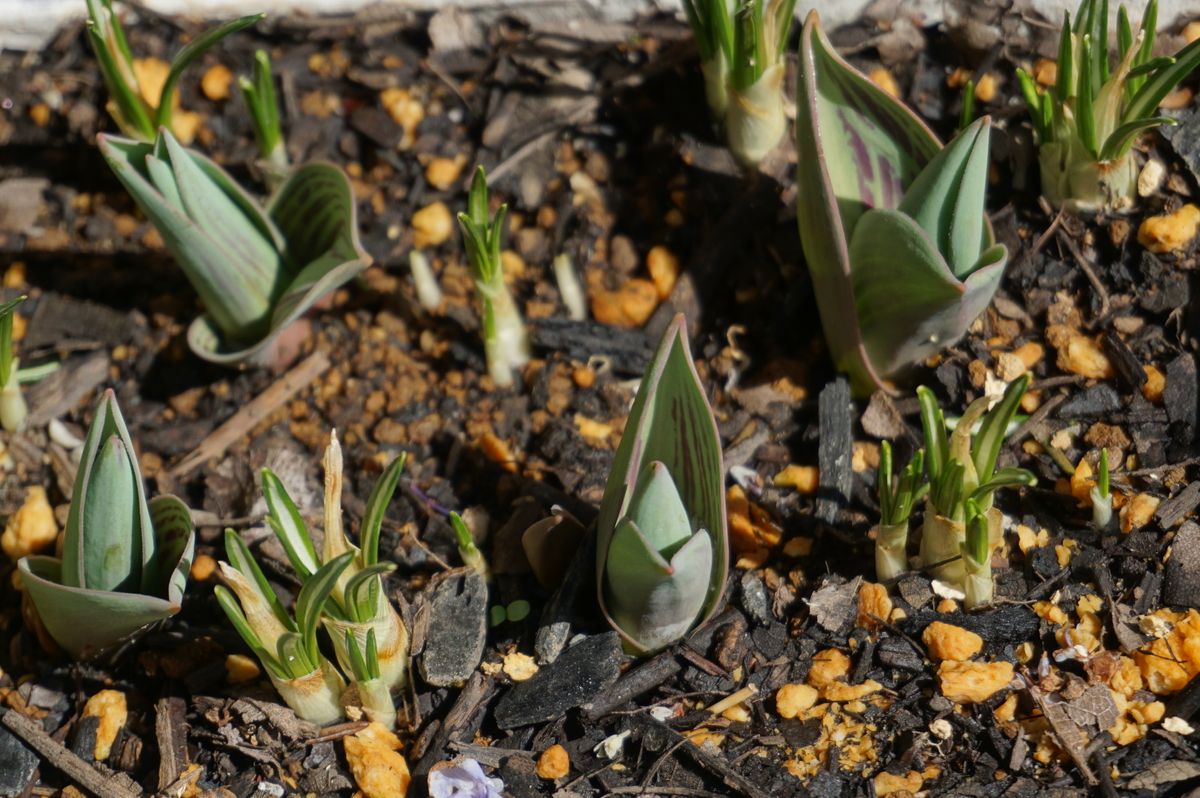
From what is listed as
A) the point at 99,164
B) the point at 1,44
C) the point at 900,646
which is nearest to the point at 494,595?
the point at 900,646

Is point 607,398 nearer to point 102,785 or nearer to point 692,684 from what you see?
point 692,684

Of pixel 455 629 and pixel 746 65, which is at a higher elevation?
pixel 746 65

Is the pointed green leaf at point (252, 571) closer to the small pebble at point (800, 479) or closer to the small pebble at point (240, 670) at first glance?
the small pebble at point (240, 670)

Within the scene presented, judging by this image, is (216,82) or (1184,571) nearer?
(1184,571)

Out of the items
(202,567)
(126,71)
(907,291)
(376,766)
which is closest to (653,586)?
(376,766)

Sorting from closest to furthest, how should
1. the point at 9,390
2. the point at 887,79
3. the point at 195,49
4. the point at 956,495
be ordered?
the point at 956,495
the point at 195,49
the point at 9,390
the point at 887,79

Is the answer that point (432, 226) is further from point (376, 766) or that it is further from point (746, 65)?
point (376, 766)

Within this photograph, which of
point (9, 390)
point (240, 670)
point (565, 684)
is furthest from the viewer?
point (9, 390)
